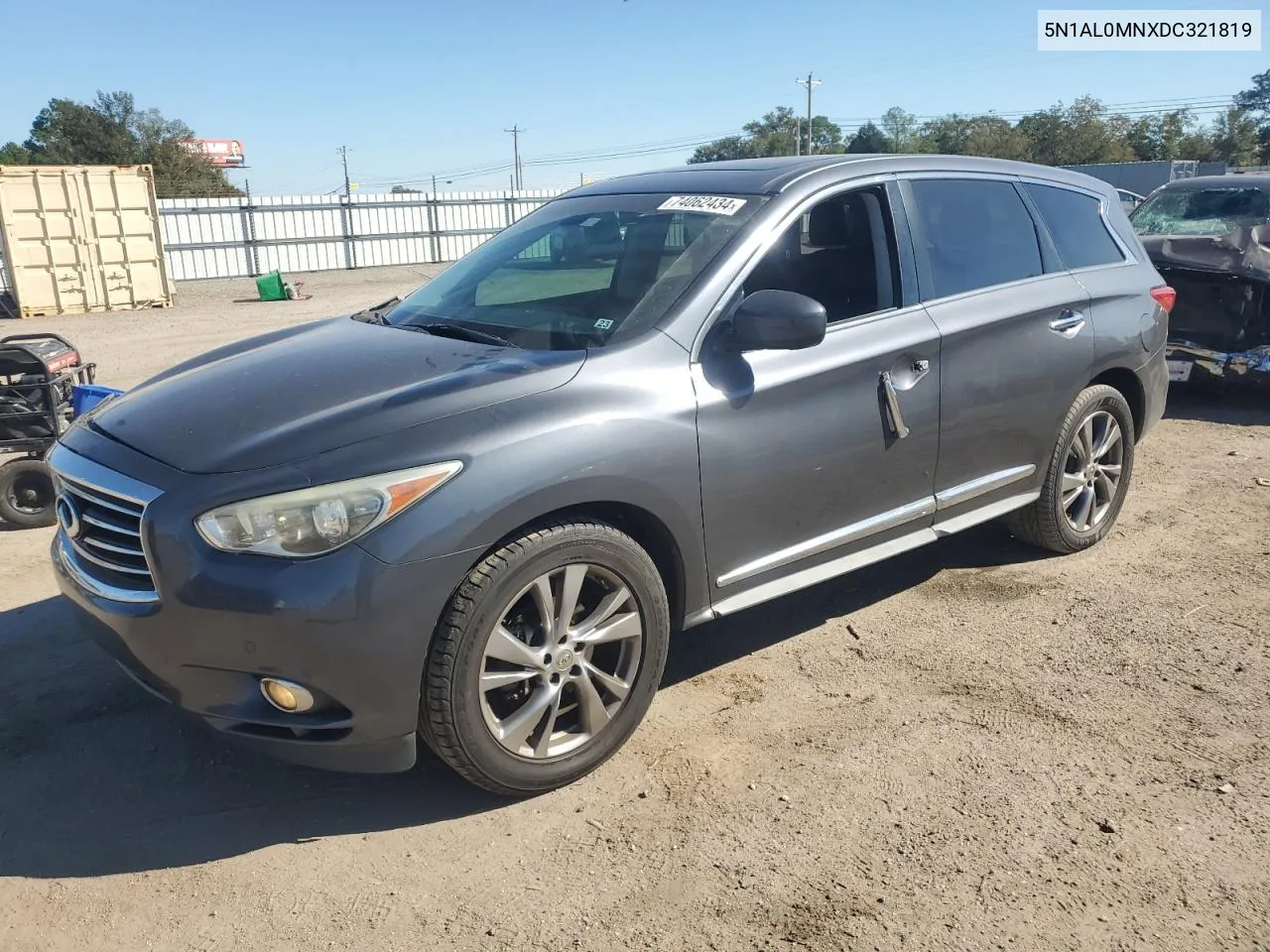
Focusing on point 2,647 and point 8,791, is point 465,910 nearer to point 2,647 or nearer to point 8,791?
point 8,791

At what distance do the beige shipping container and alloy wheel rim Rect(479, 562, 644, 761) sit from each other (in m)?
18.4

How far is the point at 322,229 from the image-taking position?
28.7 m

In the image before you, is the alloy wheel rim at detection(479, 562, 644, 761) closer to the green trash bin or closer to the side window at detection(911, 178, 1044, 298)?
the side window at detection(911, 178, 1044, 298)

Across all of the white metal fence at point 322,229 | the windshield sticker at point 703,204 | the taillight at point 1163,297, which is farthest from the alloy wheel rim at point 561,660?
the white metal fence at point 322,229

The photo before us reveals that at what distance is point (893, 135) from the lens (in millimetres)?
84625

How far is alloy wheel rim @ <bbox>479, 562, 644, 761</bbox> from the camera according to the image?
9.65ft

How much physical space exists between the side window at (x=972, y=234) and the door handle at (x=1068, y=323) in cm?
23

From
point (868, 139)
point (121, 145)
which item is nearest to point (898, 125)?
point (868, 139)

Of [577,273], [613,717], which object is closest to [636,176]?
[577,273]

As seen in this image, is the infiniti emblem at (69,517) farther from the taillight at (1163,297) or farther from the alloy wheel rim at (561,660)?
the taillight at (1163,297)

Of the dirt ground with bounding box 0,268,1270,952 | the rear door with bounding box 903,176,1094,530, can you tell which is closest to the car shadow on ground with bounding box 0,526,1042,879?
the dirt ground with bounding box 0,268,1270,952

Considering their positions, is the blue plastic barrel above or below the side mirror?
below

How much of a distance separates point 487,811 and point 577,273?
2.02 metres

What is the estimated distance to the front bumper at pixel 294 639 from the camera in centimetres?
261
